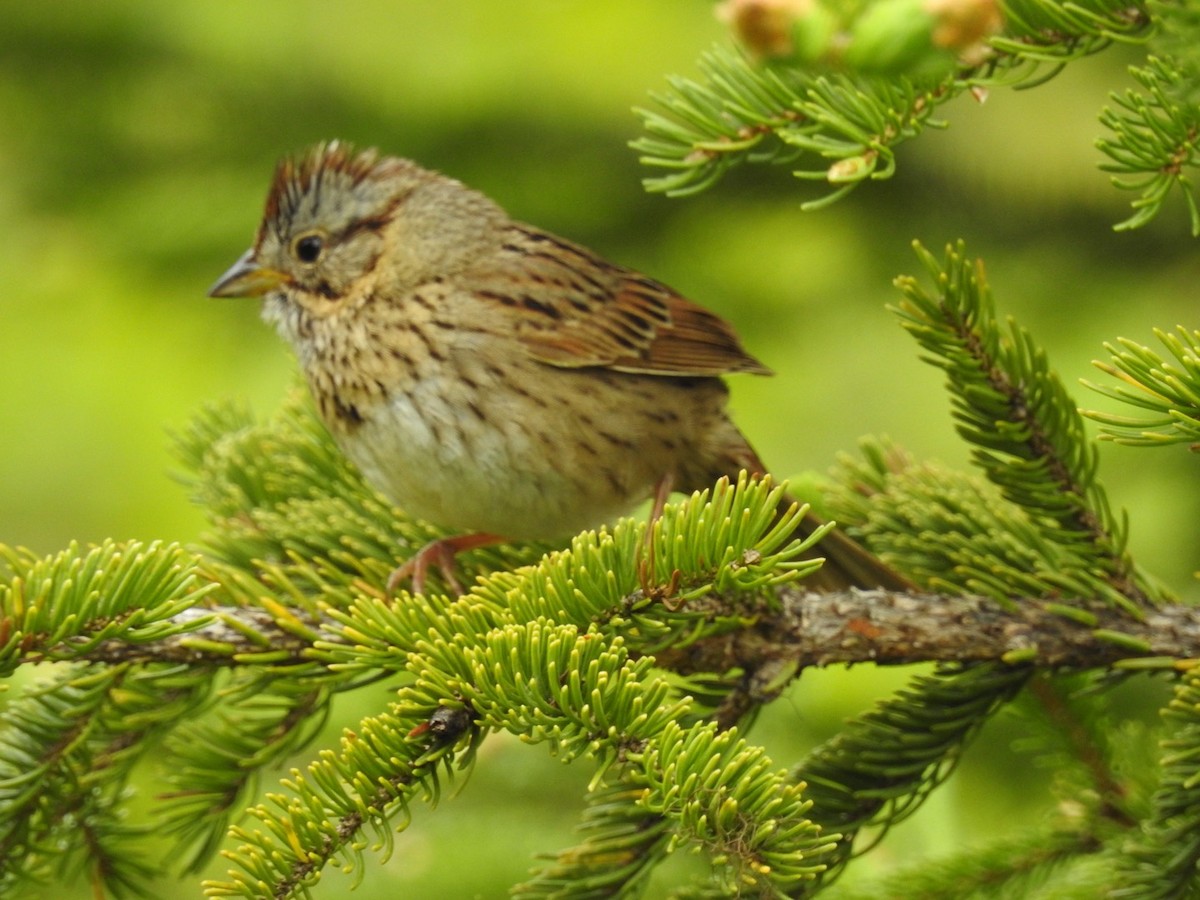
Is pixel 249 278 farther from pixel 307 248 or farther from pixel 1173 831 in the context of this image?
pixel 1173 831

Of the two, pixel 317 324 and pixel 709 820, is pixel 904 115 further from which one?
pixel 317 324

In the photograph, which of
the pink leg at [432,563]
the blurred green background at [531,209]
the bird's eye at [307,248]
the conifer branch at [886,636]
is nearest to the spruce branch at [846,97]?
the conifer branch at [886,636]

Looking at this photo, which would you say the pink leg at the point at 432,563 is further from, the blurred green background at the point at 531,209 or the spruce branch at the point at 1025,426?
the spruce branch at the point at 1025,426

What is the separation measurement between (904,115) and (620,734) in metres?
0.74

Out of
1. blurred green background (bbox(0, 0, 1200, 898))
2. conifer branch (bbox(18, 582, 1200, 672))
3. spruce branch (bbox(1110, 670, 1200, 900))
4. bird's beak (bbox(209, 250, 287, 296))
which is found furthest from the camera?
bird's beak (bbox(209, 250, 287, 296))

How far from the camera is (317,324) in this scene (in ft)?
9.87

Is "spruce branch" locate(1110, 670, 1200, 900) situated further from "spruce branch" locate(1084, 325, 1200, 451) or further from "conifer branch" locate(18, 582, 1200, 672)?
"spruce branch" locate(1084, 325, 1200, 451)

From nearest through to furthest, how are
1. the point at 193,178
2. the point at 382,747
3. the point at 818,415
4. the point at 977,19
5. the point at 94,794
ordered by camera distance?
the point at 977,19
the point at 382,747
the point at 94,794
the point at 193,178
the point at 818,415

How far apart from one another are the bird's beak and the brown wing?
0.51 metres

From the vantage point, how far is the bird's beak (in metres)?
3.09

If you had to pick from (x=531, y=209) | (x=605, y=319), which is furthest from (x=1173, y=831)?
(x=531, y=209)

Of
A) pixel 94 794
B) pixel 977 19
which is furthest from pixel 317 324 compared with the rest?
pixel 977 19

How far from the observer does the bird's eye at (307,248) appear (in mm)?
3136

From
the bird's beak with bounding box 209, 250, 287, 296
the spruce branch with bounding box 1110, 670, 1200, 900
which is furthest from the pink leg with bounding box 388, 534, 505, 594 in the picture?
the spruce branch with bounding box 1110, 670, 1200, 900
